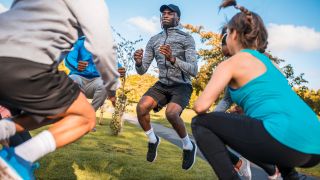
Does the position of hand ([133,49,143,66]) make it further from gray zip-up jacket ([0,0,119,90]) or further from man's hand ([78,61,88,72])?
gray zip-up jacket ([0,0,119,90])

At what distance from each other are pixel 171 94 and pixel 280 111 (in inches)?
104

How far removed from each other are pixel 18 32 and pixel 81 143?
587cm

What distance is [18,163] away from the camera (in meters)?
2.14

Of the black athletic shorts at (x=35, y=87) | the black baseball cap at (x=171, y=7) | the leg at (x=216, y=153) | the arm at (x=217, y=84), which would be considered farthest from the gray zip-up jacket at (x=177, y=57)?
the black athletic shorts at (x=35, y=87)

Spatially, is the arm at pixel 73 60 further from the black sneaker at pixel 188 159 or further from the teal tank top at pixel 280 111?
the teal tank top at pixel 280 111

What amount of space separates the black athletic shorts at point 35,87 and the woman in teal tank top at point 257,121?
3.32ft

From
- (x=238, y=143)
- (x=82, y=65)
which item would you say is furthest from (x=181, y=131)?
(x=238, y=143)

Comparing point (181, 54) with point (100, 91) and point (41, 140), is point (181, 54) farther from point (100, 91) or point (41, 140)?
point (41, 140)

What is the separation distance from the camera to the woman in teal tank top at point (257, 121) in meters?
2.44

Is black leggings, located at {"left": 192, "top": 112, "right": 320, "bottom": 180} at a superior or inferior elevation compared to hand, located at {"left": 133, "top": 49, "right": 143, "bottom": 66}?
superior

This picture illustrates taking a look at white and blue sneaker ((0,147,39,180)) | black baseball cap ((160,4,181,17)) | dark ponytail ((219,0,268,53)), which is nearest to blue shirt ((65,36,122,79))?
black baseball cap ((160,4,181,17))

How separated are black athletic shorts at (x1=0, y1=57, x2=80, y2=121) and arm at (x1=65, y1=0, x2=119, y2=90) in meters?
0.27

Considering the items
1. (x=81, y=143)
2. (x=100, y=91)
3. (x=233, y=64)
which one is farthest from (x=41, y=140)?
(x=81, y=143)

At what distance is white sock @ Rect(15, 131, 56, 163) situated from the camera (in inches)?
85.9
